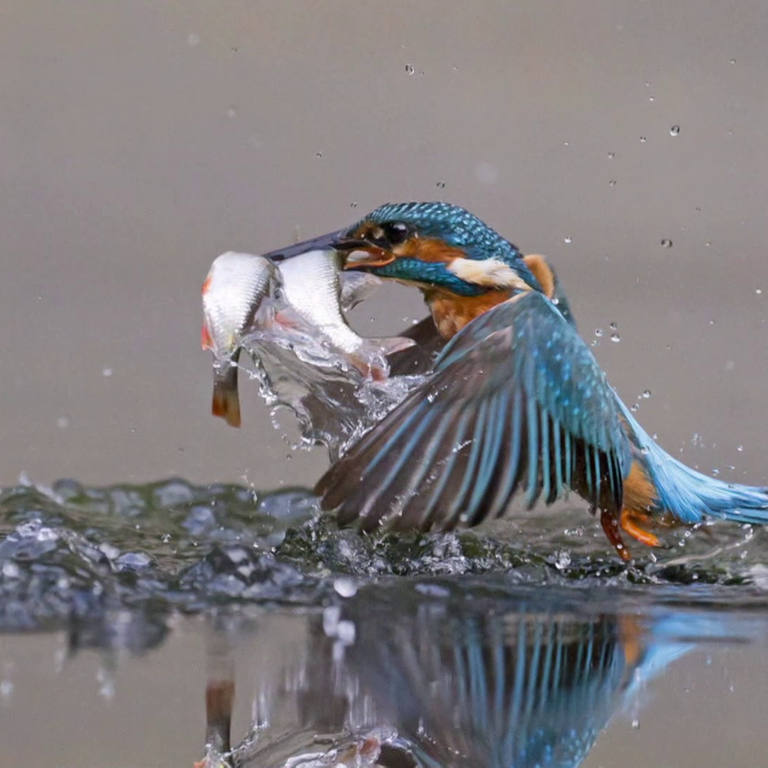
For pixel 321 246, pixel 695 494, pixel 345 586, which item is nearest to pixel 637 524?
pixel 695 494

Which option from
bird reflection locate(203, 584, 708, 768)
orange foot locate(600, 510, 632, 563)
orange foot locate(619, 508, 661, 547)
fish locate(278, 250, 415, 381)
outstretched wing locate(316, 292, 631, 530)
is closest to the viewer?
bird reflection locate(203, 584, 708, 768)

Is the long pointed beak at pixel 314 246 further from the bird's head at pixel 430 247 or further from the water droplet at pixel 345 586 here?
the water droplet at pixel 345 586

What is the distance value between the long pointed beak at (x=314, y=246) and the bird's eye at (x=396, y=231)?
10 cm

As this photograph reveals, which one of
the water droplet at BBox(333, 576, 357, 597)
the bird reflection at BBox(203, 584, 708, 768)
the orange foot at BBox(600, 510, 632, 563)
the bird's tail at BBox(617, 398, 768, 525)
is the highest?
the bird's tail at BBox(617, 398, 768, 525)

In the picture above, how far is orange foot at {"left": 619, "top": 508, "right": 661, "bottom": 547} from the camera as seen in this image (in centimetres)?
321

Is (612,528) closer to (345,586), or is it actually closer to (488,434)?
(488,434)

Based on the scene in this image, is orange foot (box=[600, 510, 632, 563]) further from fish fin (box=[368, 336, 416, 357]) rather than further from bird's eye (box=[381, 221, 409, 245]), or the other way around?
bird's eye (box=[381, 221, 409, 245])

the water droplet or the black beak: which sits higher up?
the black beak

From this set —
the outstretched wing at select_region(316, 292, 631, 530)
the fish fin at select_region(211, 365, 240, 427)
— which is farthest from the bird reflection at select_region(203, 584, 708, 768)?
the fish fin at select_region(211, 365, 240, 427)

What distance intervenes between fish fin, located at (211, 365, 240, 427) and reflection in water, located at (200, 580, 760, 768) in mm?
405

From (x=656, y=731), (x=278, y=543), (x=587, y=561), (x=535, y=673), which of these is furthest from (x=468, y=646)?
(x=278, y=543)

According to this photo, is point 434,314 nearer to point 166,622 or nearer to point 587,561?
point 587,561

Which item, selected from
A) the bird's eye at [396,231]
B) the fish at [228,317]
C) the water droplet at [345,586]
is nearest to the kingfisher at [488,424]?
the bird's eye at [396,231]

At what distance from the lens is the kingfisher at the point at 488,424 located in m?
2.59
